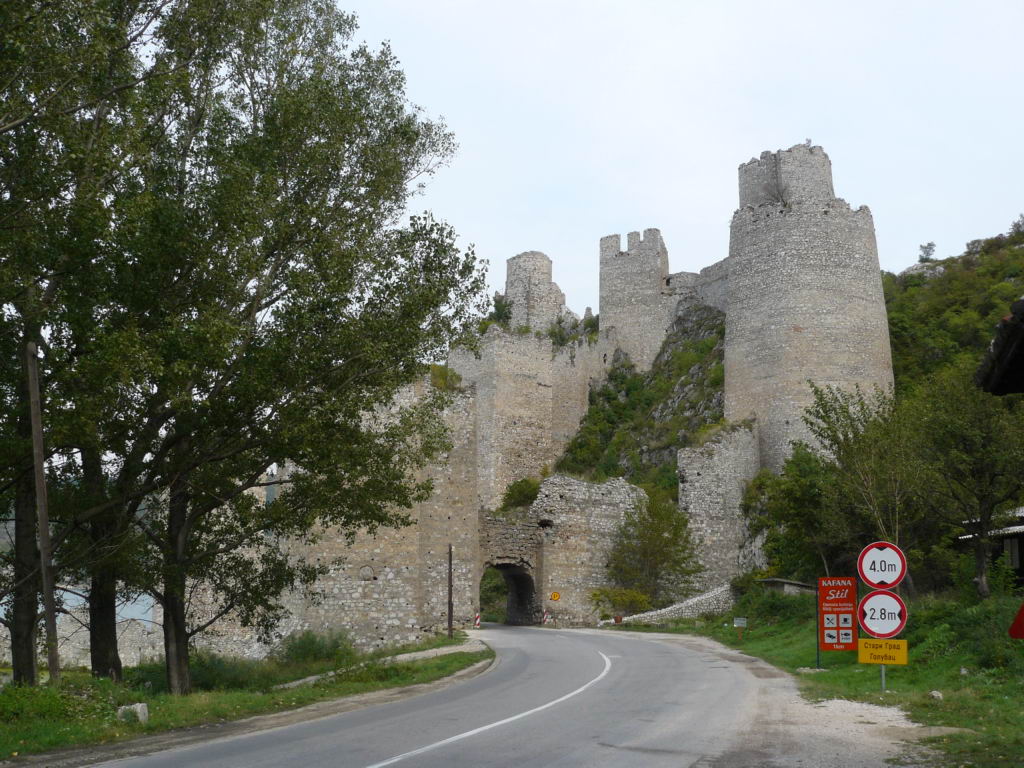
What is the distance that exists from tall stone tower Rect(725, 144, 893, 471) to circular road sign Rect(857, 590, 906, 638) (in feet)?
98.3

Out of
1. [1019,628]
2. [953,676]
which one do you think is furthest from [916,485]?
[1019,628]

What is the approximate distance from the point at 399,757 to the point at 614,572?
106ft

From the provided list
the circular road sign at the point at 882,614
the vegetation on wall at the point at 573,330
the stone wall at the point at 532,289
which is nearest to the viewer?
the circular road sign at the point at 882,614

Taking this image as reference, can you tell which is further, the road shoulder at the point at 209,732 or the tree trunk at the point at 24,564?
the tree trunk at the point at 24,564

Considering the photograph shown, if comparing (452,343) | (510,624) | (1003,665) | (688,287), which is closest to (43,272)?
(452,343)

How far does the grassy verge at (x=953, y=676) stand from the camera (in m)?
9.41

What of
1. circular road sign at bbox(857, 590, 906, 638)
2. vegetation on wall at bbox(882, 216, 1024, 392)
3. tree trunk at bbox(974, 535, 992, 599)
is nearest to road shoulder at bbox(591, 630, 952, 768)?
circular road sign at bbox(857, 590, 906, 638)

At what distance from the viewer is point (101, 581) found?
16766 millimetres

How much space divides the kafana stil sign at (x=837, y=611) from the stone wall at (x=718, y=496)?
2291 cm

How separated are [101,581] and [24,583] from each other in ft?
6.03

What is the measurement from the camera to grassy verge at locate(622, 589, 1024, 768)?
9.41 m

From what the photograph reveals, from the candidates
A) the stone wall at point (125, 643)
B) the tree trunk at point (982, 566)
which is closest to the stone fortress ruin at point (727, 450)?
the stone wall at point (125, 643)

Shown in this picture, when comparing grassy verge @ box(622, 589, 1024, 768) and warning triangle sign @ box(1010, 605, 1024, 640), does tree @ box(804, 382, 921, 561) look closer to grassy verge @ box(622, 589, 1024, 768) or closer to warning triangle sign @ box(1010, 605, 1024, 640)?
grassy verge @ box(622, 589, 1024, 768)

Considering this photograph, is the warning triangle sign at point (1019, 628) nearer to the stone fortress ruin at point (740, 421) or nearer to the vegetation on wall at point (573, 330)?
the stone fortress ruin at point (740, 421)
